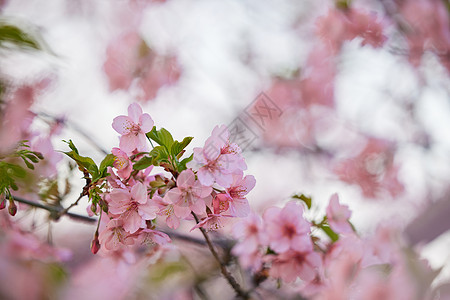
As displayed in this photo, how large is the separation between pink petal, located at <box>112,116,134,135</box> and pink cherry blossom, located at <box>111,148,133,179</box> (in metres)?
0.04

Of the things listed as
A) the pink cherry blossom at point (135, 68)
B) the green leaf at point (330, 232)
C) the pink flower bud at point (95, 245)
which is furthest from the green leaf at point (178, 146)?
the pink cherry blossom at point (135, 68)

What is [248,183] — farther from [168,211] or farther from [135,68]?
[135,68]

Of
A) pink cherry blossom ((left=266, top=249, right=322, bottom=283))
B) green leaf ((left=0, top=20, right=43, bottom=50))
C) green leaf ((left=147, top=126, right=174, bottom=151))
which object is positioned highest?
green leaf ((left=0, top=20, right=43, bottom=50))

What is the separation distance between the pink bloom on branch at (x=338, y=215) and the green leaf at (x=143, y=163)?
1.53 feet

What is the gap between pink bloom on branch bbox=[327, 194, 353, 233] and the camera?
0.93 metres

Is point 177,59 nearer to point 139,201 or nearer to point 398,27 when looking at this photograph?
point 398,27

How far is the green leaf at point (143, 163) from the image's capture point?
2.19 feet

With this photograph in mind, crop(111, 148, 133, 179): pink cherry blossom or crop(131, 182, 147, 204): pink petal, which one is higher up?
crop(111, 148, 133, 179): pink cherry blossom

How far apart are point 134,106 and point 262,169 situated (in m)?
3.55

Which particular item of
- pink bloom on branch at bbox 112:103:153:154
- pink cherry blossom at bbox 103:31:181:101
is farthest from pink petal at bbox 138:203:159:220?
pink cherry blossom at bbox 103:31:181:101

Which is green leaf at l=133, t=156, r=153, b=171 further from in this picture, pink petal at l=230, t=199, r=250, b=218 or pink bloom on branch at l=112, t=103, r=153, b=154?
pink petal at l=230, t=199, r=250, b=218

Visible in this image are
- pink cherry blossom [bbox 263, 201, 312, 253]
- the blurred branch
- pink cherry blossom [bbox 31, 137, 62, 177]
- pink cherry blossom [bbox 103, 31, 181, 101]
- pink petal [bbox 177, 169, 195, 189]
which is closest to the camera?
pink petal [bbox 177, 169, 195, 189]

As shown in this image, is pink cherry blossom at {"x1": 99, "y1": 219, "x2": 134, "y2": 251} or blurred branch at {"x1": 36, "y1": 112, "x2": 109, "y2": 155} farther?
blurred branch at {"x1": 36, "y1": 112, "x2": 109, "y2": 155}

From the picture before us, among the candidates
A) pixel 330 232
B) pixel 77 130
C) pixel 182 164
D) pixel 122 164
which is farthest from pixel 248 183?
pixel 77 130
